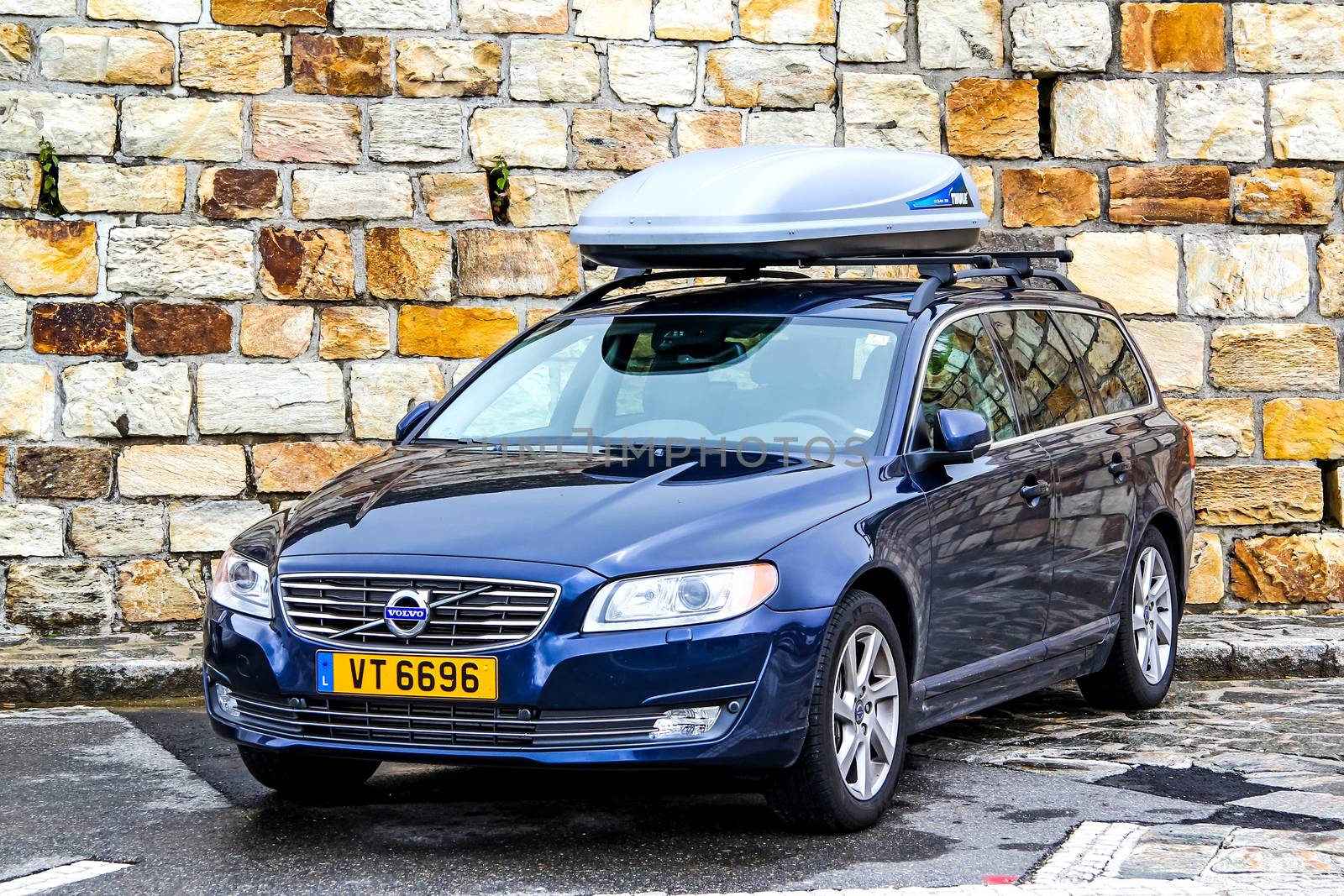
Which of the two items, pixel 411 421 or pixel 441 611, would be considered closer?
pixel 441 611

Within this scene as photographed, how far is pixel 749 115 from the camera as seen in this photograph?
384 inches

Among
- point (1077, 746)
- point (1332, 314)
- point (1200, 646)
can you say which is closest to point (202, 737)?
point (1077, 746)

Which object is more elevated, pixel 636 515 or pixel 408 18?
pixel 408 18

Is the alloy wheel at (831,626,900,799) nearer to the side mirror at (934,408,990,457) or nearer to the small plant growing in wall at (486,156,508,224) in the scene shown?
the side mirror at (934,408,990,457)

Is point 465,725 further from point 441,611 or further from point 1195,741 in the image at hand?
point 1195,741

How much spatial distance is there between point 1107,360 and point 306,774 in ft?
12.4

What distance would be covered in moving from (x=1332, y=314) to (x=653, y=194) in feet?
15.3

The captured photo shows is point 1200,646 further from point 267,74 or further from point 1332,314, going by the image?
point 267,74

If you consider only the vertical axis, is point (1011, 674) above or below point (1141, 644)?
above

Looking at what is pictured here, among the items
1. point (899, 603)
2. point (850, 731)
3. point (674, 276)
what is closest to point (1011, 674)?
point (899, 603)

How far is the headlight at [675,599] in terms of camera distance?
498cm

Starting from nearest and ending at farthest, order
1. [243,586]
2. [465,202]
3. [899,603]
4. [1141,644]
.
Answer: [243,586] → [899,603] → [1141,644] → [465,202]

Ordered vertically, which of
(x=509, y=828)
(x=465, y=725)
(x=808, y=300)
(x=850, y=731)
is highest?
(x=808, y=300)

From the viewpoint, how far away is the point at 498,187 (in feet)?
31.2
